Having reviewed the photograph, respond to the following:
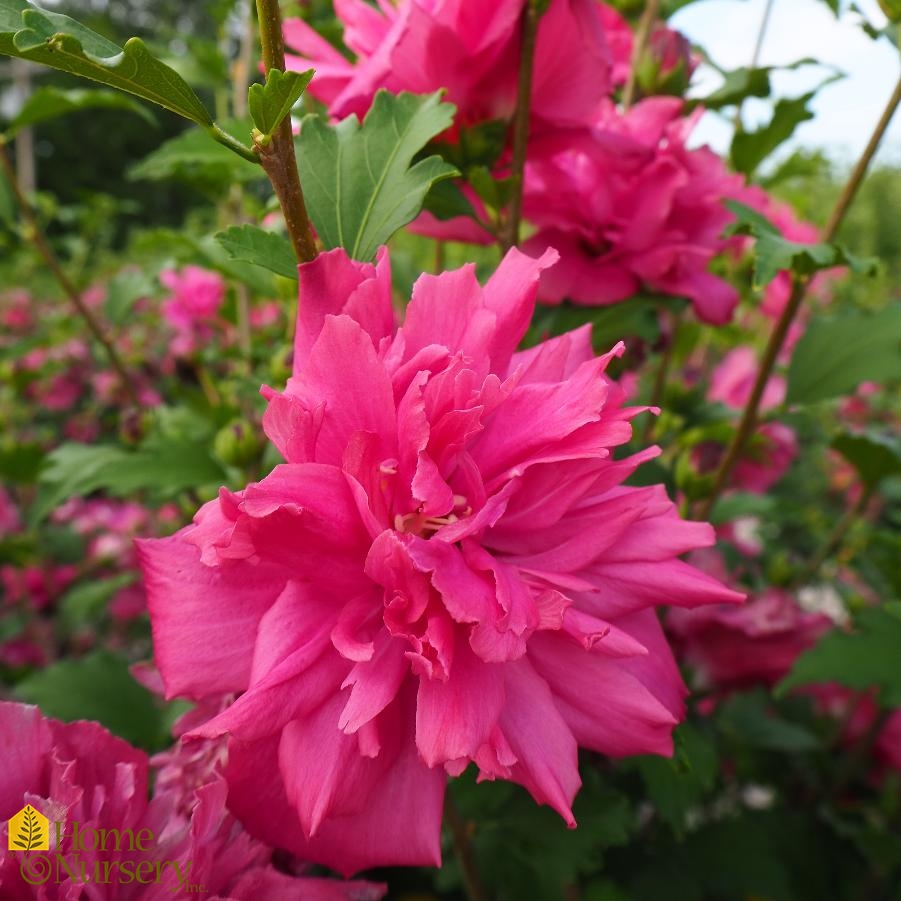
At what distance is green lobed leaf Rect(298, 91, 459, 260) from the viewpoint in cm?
49

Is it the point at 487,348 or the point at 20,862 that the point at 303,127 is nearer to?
the point at 487,348

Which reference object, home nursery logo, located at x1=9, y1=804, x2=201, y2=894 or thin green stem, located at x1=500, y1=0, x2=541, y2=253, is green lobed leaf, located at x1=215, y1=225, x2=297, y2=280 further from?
home nursery logo, located at x1=9, y1=804, x2=201, y2=894

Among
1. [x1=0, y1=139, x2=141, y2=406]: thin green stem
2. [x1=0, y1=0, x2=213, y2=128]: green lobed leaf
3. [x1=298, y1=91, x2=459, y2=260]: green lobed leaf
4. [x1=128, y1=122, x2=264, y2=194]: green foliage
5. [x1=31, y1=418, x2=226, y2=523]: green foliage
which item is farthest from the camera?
[x1=0, y1=139, x2=141, y2=406]: thin green stem

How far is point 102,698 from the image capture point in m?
0.92

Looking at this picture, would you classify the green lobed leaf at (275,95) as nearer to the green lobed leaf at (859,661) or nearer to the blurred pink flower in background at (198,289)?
the green lobed leaf at (859,661)

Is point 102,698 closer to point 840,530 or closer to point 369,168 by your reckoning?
point 369,168

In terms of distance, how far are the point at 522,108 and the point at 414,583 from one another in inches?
14.5

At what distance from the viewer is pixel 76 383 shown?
7.24 feet

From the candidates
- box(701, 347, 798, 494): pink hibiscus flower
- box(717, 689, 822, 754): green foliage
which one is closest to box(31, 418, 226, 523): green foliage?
box(701, 347, 798, 494): pink hibiscus flower

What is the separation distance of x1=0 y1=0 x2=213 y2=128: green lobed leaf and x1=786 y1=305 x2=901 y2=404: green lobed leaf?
665 mm

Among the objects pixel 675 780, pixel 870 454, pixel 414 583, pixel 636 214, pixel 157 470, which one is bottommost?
pixel 675 780

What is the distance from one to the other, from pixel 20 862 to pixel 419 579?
0.24 meters

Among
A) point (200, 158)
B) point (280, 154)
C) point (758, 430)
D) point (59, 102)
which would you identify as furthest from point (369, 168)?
point (758, 430)

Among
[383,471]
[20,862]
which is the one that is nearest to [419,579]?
[383,471]
